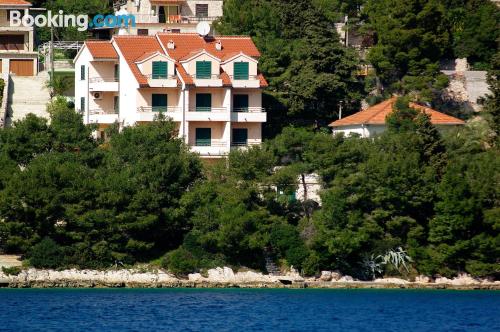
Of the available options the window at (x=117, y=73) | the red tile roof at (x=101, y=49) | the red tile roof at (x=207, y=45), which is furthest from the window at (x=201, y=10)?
the window at (x=117, y=73)

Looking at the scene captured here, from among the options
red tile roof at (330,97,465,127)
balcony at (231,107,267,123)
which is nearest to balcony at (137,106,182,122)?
balcony at (231,107,267,123)

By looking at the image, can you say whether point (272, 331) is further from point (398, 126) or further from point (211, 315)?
point (398, 126)

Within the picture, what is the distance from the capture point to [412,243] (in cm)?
7919

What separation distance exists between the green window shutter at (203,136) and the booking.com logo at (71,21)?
42.8 feet

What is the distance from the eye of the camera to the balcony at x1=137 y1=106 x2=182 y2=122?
87.4 metres

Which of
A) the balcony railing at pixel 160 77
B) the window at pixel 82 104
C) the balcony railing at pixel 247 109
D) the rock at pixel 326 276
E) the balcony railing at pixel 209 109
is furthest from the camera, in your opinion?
the window at pixel 82 104

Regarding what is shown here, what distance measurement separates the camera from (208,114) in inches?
3474

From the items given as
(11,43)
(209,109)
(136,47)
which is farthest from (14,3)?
(209,109)

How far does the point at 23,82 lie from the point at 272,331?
3620cm

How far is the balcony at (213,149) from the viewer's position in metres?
87.9

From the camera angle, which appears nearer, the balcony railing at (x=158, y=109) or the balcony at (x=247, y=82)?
the balcony railing at (x=158, y=109)

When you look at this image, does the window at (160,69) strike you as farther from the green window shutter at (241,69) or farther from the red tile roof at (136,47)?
the green window shutter at (241,69)

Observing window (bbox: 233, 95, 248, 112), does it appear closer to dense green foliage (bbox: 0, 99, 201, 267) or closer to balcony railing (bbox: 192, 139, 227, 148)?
balcony railing (bbox: 192, 139, 227, 148)

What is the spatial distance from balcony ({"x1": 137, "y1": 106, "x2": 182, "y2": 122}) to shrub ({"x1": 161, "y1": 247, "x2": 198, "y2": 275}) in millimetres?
10520
